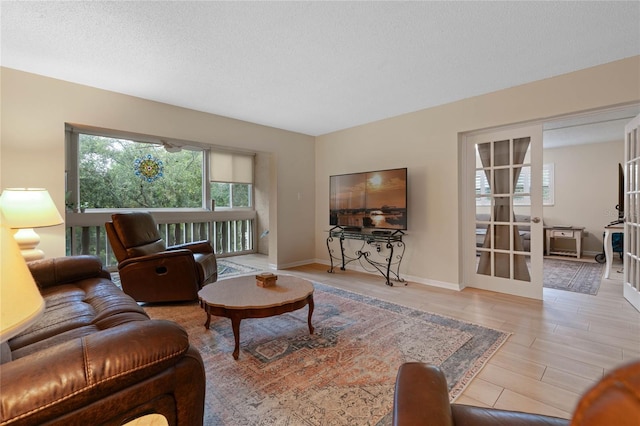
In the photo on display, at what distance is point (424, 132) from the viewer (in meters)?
3.91

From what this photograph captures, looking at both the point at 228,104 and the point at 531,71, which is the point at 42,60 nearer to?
the point at 228,104

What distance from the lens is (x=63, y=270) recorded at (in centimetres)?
218

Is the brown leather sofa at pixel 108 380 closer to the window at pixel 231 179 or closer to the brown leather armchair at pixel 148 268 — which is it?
the brown leather armchair at pixel 148 268

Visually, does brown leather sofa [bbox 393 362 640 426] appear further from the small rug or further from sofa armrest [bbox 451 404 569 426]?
the small rug

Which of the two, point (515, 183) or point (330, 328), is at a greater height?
point (515, 183)

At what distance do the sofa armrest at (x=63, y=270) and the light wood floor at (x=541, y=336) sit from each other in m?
2.62

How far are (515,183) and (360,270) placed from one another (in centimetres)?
248

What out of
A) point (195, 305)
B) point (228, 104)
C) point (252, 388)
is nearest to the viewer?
point (252, 388)

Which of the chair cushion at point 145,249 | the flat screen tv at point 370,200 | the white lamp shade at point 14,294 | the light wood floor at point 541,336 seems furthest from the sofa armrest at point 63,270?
the flat screen tv at point 370,200

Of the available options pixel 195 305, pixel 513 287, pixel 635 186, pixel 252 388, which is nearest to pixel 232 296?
pixel 252 388

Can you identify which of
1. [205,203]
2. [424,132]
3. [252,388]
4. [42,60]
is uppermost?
[42,60]

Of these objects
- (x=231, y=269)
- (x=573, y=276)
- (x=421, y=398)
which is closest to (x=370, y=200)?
(x=231, y=269)

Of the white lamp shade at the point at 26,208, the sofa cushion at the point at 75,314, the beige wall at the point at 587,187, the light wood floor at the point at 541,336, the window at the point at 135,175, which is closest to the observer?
the sofa cushion at the point at 75,314

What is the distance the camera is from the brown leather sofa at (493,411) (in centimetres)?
33
